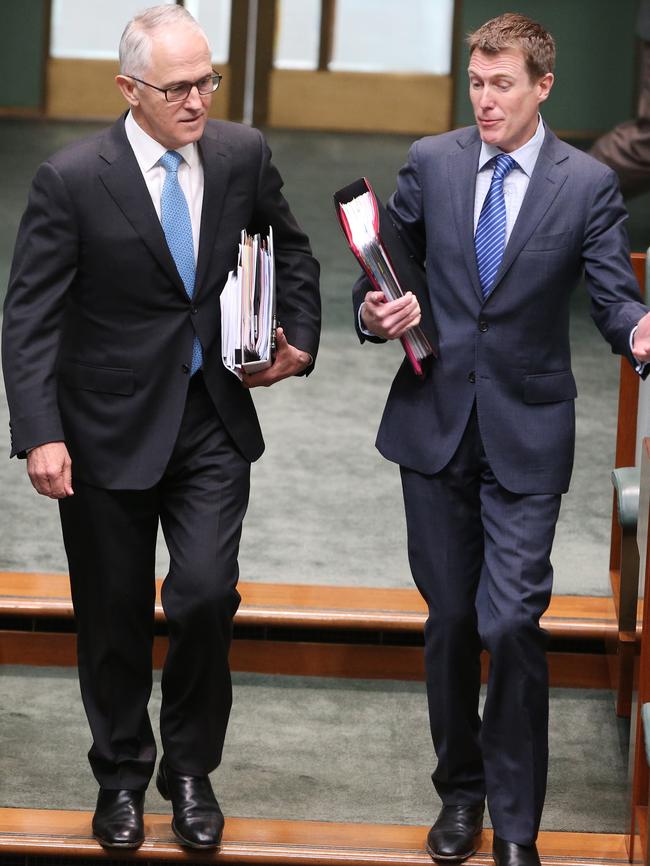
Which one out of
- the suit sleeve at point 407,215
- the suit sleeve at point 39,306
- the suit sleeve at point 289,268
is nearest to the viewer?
the suit sleeve at point 39,306

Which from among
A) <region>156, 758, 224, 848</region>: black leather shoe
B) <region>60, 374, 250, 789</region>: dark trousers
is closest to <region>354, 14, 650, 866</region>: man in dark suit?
<region>60, 374, 250, 789</region>: dark trousers

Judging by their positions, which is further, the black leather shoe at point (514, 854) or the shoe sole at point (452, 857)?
the shoe sole at point (452, 857)

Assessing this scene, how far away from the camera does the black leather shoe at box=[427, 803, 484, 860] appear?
10.3 feet

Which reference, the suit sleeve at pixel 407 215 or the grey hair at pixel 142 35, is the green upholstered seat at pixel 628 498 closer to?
the suit sleeve at pixel 407 215

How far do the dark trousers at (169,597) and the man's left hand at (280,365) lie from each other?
0.10 meters

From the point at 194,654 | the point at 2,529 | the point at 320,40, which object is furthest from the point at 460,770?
the point at 320,40

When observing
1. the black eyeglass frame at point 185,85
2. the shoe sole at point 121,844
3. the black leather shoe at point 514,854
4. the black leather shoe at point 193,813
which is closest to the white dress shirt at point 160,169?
the black eyeglass frame at point 185,85

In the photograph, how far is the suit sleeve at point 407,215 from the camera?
9.94 ft

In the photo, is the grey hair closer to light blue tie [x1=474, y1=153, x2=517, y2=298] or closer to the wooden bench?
light blue tie [x1=474, y1=153, x2=517, y2=298]

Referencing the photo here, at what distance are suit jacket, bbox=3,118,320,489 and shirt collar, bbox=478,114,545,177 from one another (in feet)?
1.37

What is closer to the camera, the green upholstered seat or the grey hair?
the grey hair

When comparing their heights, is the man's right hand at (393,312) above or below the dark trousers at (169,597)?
above

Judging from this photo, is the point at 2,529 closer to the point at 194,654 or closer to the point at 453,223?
the point at 194,654

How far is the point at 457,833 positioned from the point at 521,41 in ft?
4.68
